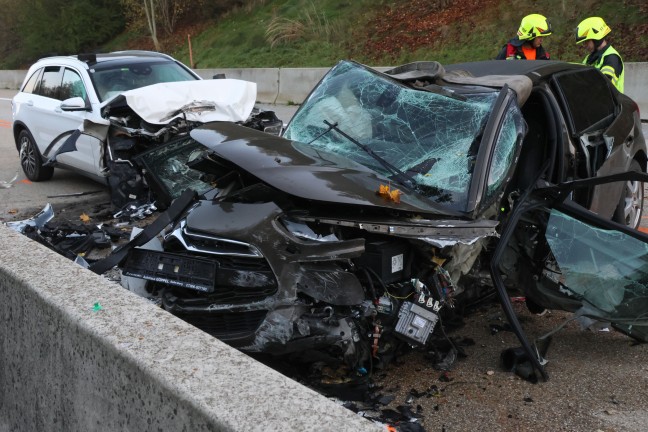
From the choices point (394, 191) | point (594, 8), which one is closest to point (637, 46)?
point (594, 8)

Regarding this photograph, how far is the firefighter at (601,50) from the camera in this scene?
738cm

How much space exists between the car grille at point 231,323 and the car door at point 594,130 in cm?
246

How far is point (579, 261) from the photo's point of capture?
4.04 metres

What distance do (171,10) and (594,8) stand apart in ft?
73.5

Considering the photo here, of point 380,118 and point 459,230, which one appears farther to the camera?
point 380,118

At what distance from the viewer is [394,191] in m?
3.80

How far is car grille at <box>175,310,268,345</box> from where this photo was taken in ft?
12.0

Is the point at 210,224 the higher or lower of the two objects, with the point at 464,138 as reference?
lower

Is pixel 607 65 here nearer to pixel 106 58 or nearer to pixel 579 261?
pixel 579 261

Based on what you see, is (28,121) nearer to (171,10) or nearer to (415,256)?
(415,256)

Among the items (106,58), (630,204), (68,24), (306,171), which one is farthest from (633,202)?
(68,24)

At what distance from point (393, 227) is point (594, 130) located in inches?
92.0

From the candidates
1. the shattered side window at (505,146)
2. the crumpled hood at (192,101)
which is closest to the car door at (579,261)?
the shattered side window at (505,146)

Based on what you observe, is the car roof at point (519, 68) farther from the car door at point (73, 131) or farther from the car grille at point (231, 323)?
the car door at point (73, 131)
